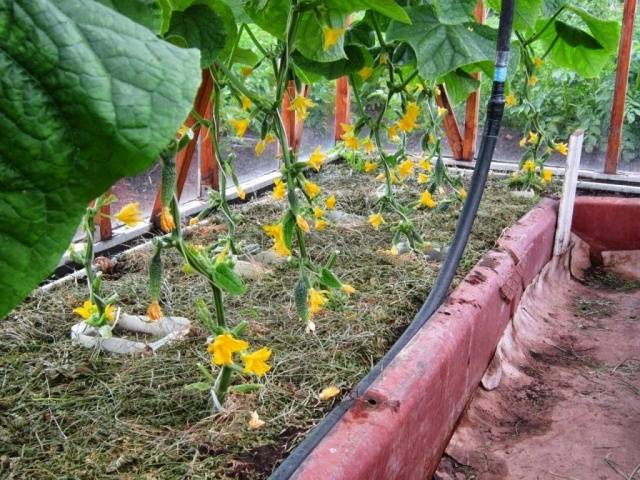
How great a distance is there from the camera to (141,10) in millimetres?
475

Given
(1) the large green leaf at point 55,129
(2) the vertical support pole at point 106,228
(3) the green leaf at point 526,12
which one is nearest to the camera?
(1) the large green leaf at point 55,129

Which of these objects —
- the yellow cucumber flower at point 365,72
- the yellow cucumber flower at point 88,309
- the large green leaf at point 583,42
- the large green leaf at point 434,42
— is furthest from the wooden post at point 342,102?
the yellow cucumber flower at point 88,309

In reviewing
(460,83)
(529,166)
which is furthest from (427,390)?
(529,166)

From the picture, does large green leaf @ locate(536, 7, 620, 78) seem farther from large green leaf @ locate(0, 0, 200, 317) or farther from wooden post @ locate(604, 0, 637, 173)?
large green leaf @ locate(0, 0, 200, 317)

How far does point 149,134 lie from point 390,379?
1050mm

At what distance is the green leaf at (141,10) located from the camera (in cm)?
46

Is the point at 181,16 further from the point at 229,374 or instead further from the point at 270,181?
the point at 270,181

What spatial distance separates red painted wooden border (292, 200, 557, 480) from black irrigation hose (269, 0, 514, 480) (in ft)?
0.09

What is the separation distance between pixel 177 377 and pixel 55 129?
113cm

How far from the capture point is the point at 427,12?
1.43 m

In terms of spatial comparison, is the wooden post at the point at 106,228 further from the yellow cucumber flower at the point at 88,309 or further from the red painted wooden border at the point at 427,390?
the red painted wooden border at the point at 427,390

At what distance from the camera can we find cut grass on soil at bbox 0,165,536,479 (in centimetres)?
113

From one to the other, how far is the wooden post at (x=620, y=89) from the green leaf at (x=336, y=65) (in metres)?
2.37

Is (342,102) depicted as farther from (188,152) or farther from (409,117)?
(409,117)
